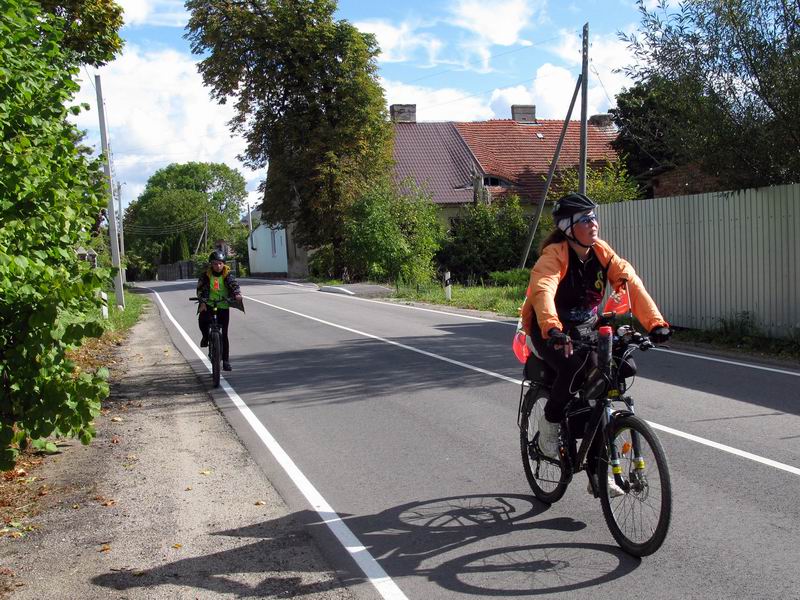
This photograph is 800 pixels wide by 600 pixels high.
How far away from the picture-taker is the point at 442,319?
19266 millimetres

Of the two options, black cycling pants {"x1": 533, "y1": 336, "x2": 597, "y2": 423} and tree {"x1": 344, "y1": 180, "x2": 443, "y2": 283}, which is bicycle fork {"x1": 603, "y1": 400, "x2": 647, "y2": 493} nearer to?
black cycling pants {"x1": 533, "y1": 336, "x2": 597, "y2": 423}

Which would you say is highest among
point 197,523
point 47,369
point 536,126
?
point 536,126

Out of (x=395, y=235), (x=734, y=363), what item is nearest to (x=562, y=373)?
(x=734, y=363)

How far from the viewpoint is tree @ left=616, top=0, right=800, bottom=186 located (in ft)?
41.4

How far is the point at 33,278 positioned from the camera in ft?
20.3

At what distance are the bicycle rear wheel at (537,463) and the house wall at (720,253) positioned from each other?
814 centimetres

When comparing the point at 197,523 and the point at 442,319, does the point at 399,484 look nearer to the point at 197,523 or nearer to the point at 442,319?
the point at 197,523

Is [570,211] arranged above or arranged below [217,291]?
above

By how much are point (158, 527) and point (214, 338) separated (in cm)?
569

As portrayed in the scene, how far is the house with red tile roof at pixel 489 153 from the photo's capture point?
149 feet

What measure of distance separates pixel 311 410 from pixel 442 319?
1042 centimetres

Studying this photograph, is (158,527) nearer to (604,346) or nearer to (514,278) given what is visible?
(604,346)

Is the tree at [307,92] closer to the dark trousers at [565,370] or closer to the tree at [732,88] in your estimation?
the tree at [732,88]

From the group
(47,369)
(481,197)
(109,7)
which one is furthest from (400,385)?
(481,197)
